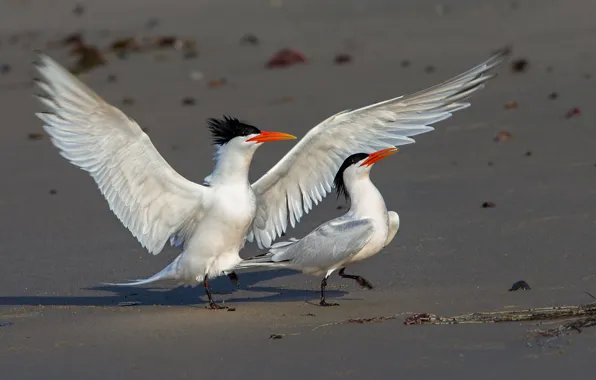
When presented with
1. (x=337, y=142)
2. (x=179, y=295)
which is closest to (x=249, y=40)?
(x=337, y=142)

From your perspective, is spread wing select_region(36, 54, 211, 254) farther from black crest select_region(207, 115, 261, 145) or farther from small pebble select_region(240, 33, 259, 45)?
small pebble select_region(240, 33, 259, 45)

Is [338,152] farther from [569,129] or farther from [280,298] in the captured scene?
[569,129]

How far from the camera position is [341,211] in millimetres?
7414

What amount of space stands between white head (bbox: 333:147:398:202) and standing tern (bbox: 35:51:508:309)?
0.80 ft

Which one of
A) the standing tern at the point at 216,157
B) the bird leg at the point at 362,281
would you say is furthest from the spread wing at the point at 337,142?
the bird leg at the point at 362,281

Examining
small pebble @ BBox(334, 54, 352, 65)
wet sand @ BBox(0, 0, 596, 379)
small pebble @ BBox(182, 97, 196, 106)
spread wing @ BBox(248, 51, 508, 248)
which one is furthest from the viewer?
small pebble @ BBox(334, 54, 352, 65)

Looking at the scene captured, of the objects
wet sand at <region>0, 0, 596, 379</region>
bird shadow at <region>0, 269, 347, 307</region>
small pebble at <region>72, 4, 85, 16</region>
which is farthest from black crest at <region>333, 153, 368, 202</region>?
small pebble at <region>72, 4, 85, 16</region>

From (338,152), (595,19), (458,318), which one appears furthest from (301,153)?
(595,19)

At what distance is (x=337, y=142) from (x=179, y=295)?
126cm

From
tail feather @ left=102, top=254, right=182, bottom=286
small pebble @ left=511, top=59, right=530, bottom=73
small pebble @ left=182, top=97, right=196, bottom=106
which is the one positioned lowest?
tail feather @ left=102, top=254, right=182, bottom=286

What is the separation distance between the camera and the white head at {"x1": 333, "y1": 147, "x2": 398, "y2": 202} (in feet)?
20.1

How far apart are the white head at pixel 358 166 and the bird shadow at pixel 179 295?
→ 2.01 ft

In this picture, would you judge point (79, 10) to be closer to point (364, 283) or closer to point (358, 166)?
point (358, 166)

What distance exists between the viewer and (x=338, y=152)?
649 centimetres
